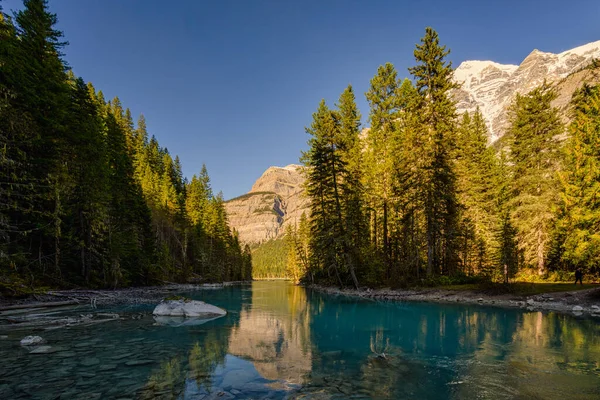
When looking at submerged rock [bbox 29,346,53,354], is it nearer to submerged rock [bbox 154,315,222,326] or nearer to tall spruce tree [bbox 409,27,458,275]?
submerged rock [bbox 154,315,222,326]

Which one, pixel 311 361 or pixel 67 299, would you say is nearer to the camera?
pixel 311 361

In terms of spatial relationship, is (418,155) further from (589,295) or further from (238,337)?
(238,337)

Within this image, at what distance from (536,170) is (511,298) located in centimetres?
1855

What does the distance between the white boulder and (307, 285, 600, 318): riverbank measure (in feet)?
51.8

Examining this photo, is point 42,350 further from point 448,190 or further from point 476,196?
point 476,196

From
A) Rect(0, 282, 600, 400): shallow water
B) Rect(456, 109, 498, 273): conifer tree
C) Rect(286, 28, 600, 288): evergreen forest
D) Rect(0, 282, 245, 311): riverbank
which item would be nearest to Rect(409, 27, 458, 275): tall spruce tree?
Rect(286, 28, 600, 288): evergreen forest

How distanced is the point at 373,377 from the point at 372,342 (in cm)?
443

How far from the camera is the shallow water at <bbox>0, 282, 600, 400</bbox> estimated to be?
6352 mm

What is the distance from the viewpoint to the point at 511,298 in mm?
21625

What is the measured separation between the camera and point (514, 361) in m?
8.51

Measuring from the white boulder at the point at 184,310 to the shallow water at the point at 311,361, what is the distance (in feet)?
7.26

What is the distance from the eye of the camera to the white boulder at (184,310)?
17188 mm

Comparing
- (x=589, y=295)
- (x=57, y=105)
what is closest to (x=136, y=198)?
(x=57, y=105)

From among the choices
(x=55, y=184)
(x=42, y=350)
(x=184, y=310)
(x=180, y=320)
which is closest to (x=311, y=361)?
(x=42, y=350)
